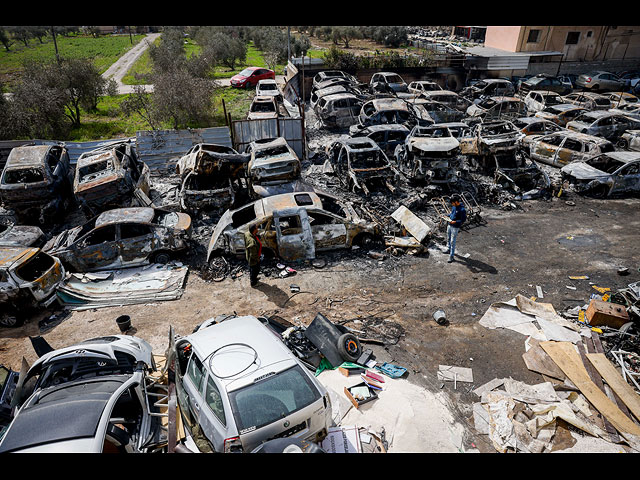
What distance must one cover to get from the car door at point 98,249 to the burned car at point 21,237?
1.84m

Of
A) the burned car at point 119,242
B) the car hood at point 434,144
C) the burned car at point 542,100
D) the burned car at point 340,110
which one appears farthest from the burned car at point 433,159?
the burned car at point 542,100

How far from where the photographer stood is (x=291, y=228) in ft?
30.9

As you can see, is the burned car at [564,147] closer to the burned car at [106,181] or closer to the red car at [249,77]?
the burned car at [106,181]

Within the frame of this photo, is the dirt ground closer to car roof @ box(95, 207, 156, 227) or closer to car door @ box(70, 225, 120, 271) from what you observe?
car door @ box(70, 225, 120, 271)

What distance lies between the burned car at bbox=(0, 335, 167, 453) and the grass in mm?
32767

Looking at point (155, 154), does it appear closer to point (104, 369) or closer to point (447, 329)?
point (104, 369)

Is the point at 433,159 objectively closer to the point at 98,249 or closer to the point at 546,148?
the point at 546,148

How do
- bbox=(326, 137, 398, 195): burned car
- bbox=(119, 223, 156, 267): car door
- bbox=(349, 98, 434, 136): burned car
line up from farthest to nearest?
bbox=(349, 98, 434, 136): burned car → bbox=(326, 137, 398, 195): burned car → bbox=(119, 223, 156, 267): car door

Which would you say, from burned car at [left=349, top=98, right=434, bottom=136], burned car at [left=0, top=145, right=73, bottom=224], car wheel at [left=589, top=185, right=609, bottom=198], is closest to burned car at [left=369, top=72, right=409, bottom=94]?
burned car at [left=349, top=98, right=434, bottom=136]

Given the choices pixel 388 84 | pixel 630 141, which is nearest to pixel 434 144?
pixel 630 141

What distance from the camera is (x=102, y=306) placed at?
8508 mm

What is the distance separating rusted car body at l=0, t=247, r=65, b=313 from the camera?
7746 millimetres

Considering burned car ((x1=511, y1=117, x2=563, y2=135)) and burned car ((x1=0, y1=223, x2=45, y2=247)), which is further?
burned car ((x1=511, y1=117, x2=563, y2=135))
